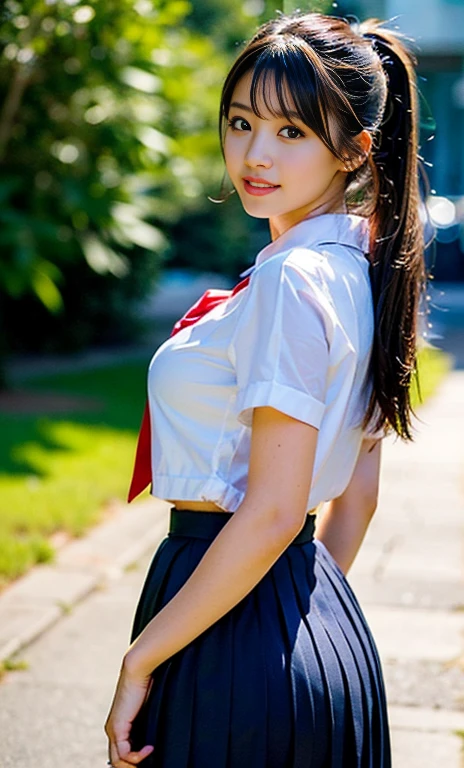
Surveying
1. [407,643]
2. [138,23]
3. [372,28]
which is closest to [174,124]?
[138,23]

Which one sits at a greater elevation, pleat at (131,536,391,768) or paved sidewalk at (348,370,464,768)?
pleat at (131,536,391,768)

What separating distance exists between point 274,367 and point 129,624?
3.09 meters

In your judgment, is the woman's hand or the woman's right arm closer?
the woman's hand

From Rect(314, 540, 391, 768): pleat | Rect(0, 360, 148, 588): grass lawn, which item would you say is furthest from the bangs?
Rect(0, 360, 148, 588): grass lawn

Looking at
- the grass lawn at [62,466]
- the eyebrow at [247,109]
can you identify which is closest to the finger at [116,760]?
the eyebrow at [247,109]

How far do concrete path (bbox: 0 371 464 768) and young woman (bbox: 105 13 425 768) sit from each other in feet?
5.63

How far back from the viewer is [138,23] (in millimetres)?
4219

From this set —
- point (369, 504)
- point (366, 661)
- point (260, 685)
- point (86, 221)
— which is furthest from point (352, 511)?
point (86, 221)

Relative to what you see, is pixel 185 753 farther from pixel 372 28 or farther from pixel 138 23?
pixel 138 23

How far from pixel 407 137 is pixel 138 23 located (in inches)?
102

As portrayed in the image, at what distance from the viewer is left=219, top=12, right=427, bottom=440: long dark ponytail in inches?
65.3

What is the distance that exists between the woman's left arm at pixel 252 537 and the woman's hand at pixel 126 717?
0.06 m

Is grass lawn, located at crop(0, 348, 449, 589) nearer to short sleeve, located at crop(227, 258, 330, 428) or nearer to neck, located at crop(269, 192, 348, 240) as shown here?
neck, located at crop(269, 192, 348, 240)

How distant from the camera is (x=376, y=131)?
5.86ft
